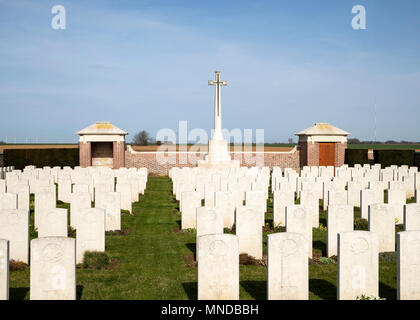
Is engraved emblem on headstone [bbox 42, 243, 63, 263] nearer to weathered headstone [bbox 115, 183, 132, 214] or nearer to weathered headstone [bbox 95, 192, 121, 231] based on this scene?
weathered headstone [bbox 95, 192, 121, 231]

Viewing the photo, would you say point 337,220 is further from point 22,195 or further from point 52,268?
point 22,195

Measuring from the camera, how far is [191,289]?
712 centimetres

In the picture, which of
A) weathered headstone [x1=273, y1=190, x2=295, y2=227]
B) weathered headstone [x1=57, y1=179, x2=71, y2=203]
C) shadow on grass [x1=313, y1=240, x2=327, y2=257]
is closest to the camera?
shadow on grass [x1=313, y1=240, x2=327, y2=257]

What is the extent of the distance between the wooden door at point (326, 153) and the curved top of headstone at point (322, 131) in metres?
0.76

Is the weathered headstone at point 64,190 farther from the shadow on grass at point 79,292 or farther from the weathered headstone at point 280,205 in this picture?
the shadow on grass at point 79,292

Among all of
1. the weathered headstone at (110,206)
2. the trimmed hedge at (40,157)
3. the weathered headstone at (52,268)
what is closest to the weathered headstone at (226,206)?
the weathered headstone at (110,206)

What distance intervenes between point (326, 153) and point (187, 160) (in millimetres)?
9441

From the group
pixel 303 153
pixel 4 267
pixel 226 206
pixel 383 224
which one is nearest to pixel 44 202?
pixel 226 206

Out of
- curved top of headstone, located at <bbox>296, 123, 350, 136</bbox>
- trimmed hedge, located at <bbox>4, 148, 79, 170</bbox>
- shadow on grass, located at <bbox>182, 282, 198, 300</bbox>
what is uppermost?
curved top of headstone, located at <bbox>296, 123, 350, 136</bbox>

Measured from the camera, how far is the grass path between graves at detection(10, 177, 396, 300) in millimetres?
6922

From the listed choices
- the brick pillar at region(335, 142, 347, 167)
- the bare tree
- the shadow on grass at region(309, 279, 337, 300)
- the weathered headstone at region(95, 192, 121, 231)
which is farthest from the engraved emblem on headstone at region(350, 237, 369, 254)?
the bare tree

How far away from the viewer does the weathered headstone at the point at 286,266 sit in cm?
628

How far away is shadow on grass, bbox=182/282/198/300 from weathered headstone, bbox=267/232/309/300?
1.16m
